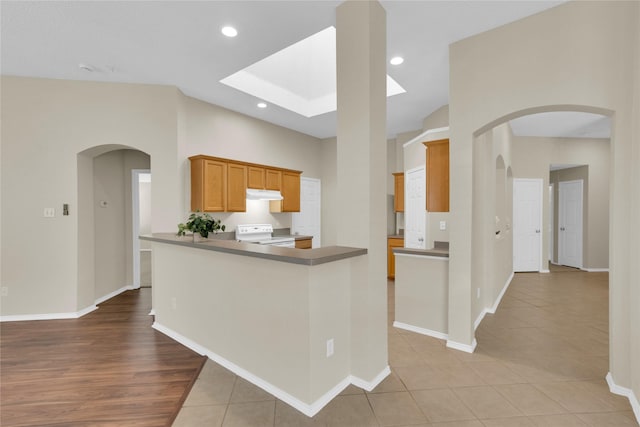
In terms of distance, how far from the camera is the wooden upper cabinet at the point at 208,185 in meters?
4.36

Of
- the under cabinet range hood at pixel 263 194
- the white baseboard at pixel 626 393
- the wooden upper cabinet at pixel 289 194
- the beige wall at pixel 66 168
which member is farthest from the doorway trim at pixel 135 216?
the white baseboard at pixel 626 393

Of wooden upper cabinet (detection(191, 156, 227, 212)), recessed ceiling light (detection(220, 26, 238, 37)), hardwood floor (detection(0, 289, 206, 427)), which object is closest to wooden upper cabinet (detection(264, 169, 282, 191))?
wooden upper cabinet (detection(191, 156, 227, 212))

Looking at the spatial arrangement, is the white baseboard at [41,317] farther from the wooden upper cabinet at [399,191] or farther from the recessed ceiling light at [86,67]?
the wooden upper cabinet at [399,191]

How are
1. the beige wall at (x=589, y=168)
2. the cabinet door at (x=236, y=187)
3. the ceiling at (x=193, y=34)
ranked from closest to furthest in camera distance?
the ceiling at (x=193, y=34), the cabinet door at (x=236, y=187), the beige wall at (x=589, y=168)

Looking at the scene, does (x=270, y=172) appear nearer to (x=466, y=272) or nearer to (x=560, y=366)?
(x=466, y=272)

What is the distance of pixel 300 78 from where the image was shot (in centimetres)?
498

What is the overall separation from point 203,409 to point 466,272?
2598 mm

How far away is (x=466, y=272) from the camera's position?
298 centimetres

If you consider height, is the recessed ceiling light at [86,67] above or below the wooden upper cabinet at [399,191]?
above

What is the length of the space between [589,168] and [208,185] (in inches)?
324

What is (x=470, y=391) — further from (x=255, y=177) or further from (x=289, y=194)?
(x=289, y=194)

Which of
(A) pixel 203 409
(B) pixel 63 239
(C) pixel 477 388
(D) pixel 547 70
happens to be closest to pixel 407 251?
(C) pixel 477 388

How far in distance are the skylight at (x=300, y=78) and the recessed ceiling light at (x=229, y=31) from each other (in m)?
1.14

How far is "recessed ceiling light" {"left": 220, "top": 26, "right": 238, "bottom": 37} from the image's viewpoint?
2928 mm
